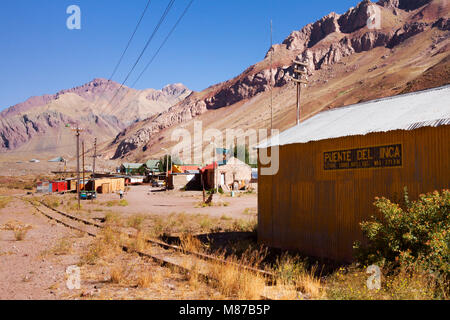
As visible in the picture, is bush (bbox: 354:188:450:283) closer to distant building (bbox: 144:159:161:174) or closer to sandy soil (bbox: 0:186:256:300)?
sandy soil (bbox: 0:186:256:300)

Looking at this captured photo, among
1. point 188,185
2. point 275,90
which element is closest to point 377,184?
point 188,185

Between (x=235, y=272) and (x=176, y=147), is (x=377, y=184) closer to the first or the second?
(x=235, y=272)

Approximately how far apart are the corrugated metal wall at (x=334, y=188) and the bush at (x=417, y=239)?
147 centimetres

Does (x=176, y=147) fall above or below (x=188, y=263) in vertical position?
above

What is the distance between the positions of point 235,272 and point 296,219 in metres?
4.44

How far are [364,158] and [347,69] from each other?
154m

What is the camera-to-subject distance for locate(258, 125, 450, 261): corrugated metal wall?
8.56 m

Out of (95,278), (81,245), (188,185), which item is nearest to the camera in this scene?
(95,278)

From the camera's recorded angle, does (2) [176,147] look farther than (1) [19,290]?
Yes

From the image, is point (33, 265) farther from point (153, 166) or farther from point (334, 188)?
point (153, 166)

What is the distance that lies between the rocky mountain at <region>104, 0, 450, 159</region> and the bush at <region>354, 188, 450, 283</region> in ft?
274

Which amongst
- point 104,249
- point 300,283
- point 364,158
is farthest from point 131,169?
point 300,283

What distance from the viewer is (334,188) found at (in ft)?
34.7

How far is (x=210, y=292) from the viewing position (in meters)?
7.43
